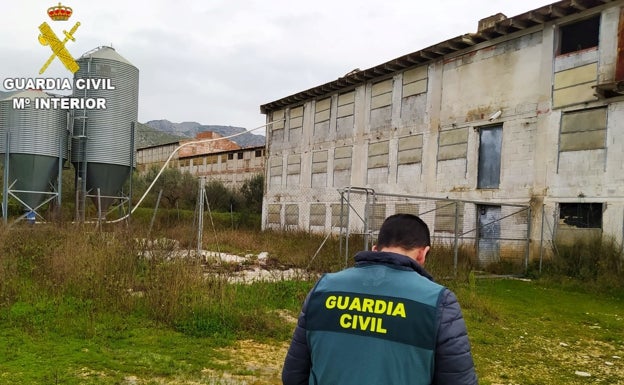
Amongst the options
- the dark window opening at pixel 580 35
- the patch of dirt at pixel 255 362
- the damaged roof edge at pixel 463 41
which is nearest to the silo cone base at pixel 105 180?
the damaged roof edge at pixel 463 41

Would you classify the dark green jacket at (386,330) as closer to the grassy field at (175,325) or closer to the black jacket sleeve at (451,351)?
the black jacket sleeve at (451,351)

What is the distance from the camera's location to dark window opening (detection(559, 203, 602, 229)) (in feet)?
45.4

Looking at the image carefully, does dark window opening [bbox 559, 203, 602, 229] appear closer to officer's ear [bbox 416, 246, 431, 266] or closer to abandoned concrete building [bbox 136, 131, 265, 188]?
officer's ear [bbox 416, 246, 431, 266]

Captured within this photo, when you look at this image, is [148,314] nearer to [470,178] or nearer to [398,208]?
[470,178]

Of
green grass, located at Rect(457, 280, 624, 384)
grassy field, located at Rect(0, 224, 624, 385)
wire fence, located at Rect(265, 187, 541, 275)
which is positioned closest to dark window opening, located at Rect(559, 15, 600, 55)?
wire fence, located at Rect(265, 187, 541, 275)

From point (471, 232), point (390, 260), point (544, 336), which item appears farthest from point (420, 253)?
point (471, 232)

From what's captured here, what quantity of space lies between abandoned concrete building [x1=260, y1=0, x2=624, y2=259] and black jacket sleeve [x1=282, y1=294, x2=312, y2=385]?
9123 millimetres

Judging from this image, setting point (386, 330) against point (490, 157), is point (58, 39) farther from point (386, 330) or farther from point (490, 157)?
point (386, 330)

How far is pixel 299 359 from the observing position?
224 cm

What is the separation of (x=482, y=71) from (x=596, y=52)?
3.86 metres

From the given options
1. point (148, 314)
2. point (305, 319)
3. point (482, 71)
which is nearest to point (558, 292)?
point (482, 71)

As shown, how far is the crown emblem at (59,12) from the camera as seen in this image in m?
16.1

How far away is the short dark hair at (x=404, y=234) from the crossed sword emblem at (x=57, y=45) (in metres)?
17.3

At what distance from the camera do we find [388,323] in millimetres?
1983
